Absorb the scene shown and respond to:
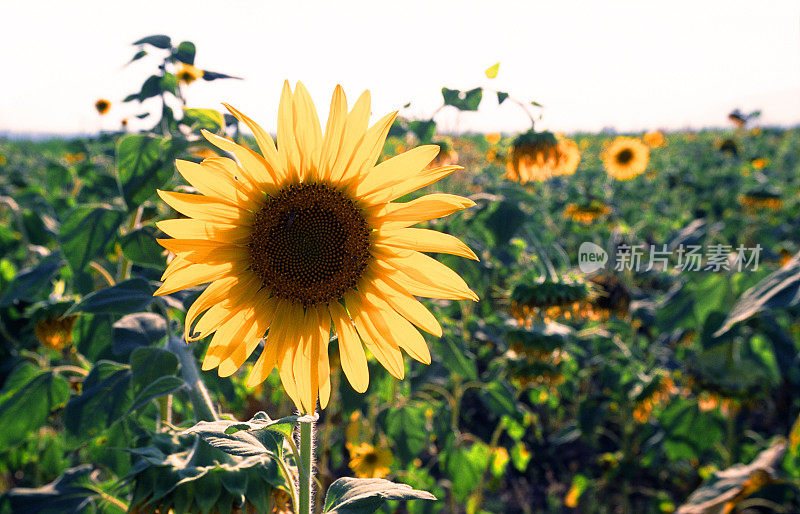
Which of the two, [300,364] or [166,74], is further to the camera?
[166,74]

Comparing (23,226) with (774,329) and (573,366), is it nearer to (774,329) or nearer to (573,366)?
(573,366)

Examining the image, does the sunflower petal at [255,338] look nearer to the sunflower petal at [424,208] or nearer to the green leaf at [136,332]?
the sunflower petal at [424,208]

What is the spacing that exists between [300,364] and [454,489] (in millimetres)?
1459

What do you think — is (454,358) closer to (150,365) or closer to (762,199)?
(150,365)

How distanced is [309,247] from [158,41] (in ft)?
2.64

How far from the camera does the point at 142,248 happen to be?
1.21m

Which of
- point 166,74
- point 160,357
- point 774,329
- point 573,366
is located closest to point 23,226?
point 166,74

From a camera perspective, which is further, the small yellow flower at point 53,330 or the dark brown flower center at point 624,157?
the dark brown flower center at point 624,157

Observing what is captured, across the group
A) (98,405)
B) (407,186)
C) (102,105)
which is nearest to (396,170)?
(407,186)

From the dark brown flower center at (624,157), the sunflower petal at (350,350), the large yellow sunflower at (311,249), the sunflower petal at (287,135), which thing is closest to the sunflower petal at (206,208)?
the large yellow sunflower at (311,249)

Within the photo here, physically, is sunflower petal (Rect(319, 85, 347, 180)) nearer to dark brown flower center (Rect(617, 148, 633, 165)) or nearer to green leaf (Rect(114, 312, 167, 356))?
green leaf (Rect(114, 312, 167, 356))

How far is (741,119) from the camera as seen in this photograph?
371 inches

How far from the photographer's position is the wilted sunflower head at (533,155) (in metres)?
1.86

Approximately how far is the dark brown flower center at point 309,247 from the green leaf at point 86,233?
0.55 meters
